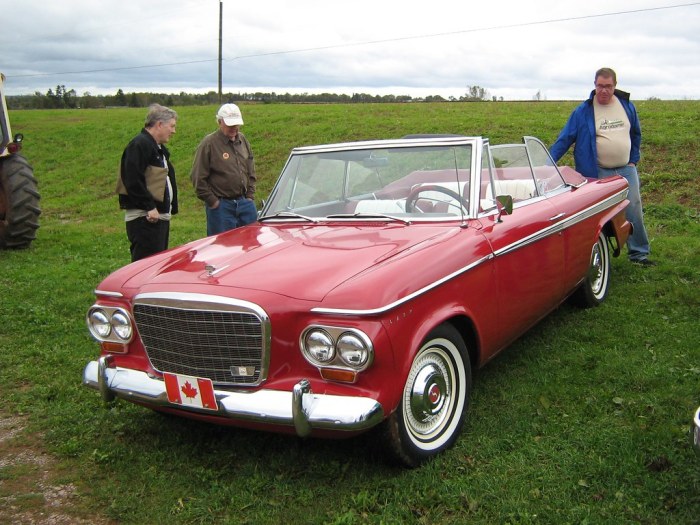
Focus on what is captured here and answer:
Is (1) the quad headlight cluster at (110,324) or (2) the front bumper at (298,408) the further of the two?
(1) the quad headlight cluster at (110,324)

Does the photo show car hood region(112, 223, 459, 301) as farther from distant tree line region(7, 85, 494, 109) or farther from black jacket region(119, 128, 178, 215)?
distant tree line region(7, 85, 494, 109)

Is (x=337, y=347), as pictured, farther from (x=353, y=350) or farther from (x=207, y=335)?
(x=207, y=335)

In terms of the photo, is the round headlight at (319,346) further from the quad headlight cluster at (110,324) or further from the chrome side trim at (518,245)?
the quad headlight cluster at (110,324)

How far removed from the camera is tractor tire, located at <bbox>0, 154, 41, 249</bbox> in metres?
8.98

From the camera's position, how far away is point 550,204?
16.0 ft

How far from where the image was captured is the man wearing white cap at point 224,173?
6227 millimetres

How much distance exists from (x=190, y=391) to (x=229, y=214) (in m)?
3.43

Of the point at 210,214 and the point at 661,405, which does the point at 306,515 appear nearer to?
the point at 661,405

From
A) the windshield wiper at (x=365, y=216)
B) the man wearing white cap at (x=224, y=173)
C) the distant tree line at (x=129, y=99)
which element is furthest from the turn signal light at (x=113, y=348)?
the distant tree line at (x=129, y=99)

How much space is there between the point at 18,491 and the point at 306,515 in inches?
58.9

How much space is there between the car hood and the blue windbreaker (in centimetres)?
340

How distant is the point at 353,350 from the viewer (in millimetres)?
2902

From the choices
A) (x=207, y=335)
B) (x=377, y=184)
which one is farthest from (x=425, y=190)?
(x=207, y=335)

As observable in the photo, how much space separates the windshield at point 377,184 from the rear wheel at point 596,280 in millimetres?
1867
